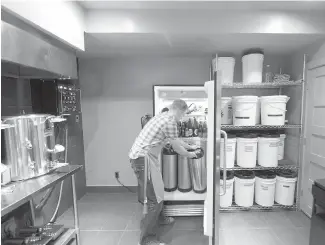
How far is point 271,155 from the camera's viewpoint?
2236mm

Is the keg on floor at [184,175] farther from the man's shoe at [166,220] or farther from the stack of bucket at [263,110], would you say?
the stack of bucket at [263,110]

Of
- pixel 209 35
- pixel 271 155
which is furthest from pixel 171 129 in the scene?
pixel 271 155

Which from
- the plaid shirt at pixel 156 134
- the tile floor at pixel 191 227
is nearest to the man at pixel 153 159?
the plaid shirt at pixel 156 134

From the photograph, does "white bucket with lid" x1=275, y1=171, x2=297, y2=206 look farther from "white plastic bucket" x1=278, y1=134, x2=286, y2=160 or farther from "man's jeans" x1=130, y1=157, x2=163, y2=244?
"man's jeans" x1=130, y1=157, x2=163, y2=244

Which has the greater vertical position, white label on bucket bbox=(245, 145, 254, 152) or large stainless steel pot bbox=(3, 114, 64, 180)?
large stainless steel pot bbox=(3, 114, 64, 180)

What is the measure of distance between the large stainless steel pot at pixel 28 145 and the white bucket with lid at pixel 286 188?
2.49 meters

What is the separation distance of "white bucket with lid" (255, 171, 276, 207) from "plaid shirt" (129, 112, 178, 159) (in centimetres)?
130

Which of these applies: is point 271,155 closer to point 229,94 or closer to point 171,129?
point 229,94

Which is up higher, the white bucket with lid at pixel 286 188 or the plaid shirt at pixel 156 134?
the plaid shirt at pixel 156 134

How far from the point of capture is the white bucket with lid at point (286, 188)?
2.26 metres

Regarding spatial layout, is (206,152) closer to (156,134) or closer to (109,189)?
(156,134)

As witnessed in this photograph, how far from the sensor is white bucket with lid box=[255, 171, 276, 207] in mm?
2254

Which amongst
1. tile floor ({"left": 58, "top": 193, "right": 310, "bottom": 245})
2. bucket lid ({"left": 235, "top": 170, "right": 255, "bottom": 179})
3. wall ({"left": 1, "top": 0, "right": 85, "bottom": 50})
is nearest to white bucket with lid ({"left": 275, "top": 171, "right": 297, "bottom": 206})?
tile floor ({"left": 58, "top": 193, "right": 310, "bottom": 245})

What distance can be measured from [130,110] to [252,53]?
1.78 meters
